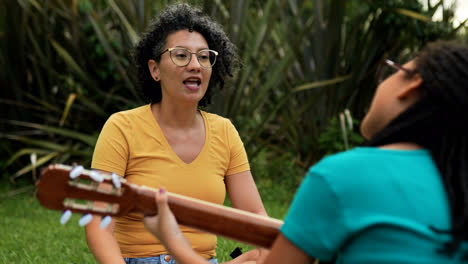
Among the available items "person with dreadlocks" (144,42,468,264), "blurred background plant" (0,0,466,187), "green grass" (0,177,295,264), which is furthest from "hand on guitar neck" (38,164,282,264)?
"blurred background plant" (0,0,466,187)

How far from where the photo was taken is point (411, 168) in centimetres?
118

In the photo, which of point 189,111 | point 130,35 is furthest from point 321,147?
point 189,111

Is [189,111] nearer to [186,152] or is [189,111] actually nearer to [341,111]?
[186,152]

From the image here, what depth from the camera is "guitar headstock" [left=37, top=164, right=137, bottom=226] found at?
53.6 inches

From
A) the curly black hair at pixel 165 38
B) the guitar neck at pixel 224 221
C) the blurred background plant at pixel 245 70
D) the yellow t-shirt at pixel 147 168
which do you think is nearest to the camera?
the guitar neck at pixel 224 221

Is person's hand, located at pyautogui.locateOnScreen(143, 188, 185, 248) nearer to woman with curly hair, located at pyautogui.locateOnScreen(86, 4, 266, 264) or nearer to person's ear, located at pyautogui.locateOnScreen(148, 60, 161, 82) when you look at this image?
woman with curly hair, located at pyautogui.locateOnScreen(86, 4, 266, 264)

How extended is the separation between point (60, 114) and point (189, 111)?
367 centimetres

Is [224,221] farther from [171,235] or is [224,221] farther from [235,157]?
[235,157]

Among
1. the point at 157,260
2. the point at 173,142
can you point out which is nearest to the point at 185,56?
the point at 173,142

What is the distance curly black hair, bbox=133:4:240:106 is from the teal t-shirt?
1.55m

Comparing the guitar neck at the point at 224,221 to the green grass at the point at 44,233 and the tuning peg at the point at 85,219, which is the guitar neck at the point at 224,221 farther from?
the green grass at the point at 44,233

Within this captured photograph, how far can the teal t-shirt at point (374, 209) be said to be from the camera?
112 centimetres

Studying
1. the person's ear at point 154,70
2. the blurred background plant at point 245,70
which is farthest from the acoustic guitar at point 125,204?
the blurred background plant at point 245,70

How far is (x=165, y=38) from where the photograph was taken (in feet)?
8.44
